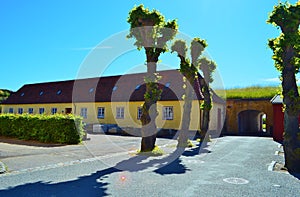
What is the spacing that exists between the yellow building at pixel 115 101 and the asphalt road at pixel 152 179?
12593mm

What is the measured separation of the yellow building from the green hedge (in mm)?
9530

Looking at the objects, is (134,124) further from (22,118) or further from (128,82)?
(22,118)

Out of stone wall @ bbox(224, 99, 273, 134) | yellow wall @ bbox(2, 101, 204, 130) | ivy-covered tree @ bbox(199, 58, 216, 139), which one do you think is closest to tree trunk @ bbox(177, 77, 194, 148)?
ivy-covered tree @ bbox(199, 58, 216, 139)

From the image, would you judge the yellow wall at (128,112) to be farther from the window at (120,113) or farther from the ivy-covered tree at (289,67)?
the ivy-covered tree at (289,67)

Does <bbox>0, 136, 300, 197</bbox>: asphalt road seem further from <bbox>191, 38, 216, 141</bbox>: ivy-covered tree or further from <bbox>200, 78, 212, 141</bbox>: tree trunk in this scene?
<bbox>191, 38, 216, 141</bbox>: ivy-covered tree

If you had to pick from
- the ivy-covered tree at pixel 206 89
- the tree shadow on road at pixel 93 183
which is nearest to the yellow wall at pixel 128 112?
the ivy-covered tree at pixel 206 89

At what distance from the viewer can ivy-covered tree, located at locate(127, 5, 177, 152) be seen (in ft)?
38.5

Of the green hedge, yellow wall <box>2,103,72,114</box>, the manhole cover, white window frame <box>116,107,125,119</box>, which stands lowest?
the manhole cover

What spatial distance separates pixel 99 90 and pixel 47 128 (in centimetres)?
1366

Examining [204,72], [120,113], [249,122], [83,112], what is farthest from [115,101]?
[249,122]

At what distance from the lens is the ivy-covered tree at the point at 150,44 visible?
462 inches

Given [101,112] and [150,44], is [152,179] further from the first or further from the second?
[101,112]

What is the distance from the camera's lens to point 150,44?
39.5 feet

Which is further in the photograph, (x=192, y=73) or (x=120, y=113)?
(x=120, y=113)
